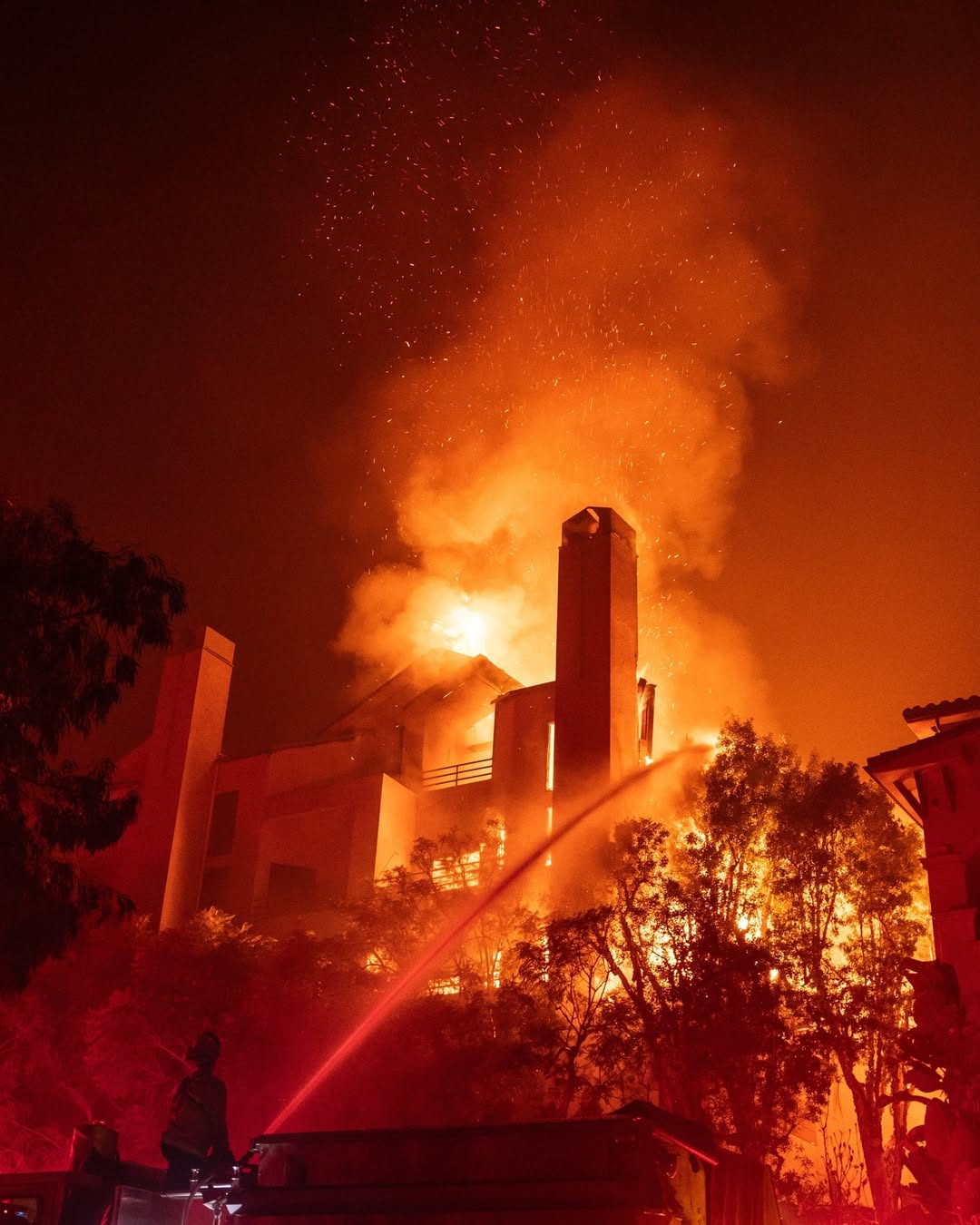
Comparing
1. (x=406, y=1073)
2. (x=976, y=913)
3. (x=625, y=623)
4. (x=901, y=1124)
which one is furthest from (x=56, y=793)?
(x=625, y=623)

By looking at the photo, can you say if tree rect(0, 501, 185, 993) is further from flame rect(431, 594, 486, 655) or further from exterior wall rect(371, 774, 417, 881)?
flame rect(431, 594, 486, 655)

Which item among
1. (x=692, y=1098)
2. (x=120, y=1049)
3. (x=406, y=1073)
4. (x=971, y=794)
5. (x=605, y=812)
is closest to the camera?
(x=971, y=794)

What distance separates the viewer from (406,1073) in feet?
73.7

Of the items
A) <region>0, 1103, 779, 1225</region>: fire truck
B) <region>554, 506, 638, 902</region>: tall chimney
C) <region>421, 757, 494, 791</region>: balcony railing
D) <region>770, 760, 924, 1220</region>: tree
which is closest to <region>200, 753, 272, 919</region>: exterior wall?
<region>421, 757, 494, 791</region>: balcony railing

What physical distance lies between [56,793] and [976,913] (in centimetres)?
1206

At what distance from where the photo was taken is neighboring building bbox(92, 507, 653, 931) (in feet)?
109

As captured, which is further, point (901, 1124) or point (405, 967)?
point (405, 967)

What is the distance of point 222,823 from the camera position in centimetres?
3922

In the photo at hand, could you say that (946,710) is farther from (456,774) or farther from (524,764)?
(456,774)

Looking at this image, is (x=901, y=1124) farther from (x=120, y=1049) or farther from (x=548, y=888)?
(x=120, y=1049)

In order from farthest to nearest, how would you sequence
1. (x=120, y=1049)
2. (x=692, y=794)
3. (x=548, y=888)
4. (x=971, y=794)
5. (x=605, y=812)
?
(x=605, y=812) → (x=548, y=888) → (x=692, y=794) → (x=120, y=1049) → (x=971, y=794)

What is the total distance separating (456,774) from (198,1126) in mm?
31848

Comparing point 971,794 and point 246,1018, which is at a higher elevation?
point 971,794

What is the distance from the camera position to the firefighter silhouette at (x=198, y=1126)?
333 inches
